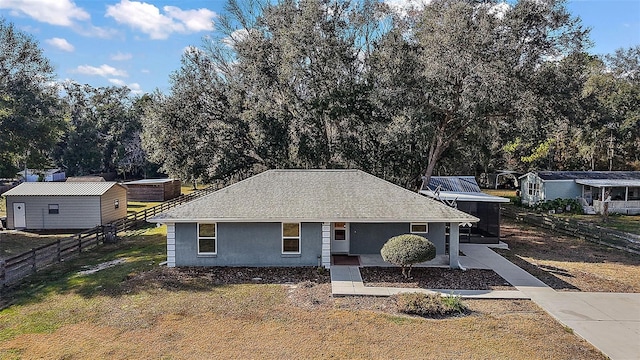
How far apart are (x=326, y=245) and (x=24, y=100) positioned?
70.3 feet

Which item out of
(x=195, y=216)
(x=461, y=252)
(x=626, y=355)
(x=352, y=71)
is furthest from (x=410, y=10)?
(x=626, y=355)

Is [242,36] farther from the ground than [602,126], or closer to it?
farther from the ground

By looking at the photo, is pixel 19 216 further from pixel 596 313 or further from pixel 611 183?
pixel 611 183

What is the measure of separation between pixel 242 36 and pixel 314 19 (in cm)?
598

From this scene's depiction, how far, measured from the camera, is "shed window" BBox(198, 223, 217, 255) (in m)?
15.3

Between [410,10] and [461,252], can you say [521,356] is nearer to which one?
[461,252]

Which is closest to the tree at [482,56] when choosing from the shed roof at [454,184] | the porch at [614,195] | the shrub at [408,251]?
the shed roof at [454,184]

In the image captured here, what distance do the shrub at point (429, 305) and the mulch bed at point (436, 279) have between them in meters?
1.58

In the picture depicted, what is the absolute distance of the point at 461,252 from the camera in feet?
58.6

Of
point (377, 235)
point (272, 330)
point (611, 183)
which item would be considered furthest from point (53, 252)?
point (611, 183)

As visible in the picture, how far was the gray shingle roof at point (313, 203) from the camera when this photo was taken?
49.0 ft

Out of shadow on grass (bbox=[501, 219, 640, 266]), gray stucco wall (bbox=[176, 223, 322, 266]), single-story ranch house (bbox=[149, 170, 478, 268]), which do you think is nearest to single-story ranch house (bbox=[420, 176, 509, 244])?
shadow on grass (bbox=[501, 219, 640, 266])

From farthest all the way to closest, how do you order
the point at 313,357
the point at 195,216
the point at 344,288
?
the point at 195,216
the point at 344,288
the point at 313,357

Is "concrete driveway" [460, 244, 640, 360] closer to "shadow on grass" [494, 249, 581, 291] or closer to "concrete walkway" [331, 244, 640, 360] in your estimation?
"concrete walkway" [331, 244, 640, 360]
